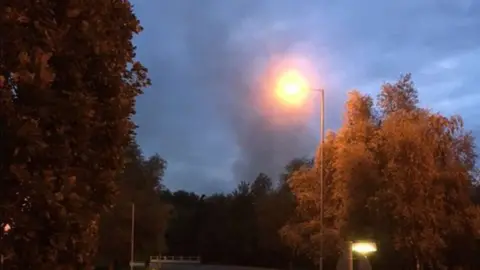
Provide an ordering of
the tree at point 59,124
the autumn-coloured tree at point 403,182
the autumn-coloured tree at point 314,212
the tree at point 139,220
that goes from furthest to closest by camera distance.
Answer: the tree at point 139,220, the autumn-coloured tree at point 314,212, the autumn-coloured tree at point 403,182, the tree at point 59,124

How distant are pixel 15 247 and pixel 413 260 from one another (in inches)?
1169

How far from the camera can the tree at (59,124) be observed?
11172mm

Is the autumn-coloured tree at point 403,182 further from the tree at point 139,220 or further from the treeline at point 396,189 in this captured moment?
the tree at point 139,220

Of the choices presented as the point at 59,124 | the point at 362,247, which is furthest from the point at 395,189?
the point at 59,124

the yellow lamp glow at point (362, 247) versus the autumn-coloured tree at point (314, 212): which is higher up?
the autumn-coloured tree at point (314, 212)

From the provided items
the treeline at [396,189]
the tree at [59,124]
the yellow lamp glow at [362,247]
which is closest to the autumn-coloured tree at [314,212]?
the treeline at [396,189]

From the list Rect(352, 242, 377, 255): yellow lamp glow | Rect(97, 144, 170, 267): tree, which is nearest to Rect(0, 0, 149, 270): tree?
Rect(352, 242, 377, 255): yellow lamp glow

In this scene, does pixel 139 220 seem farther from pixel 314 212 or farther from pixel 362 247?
pixel 362 247

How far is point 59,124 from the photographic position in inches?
456

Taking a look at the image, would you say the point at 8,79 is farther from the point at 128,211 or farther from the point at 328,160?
the point at 128,211

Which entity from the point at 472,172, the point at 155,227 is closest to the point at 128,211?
the point at 155,227

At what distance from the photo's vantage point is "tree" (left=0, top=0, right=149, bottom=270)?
36.7 feet

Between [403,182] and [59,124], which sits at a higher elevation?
[403,182]

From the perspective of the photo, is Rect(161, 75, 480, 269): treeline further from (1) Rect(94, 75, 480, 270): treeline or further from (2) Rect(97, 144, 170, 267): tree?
(2) Rect(97, 144, 170, 267): tree
